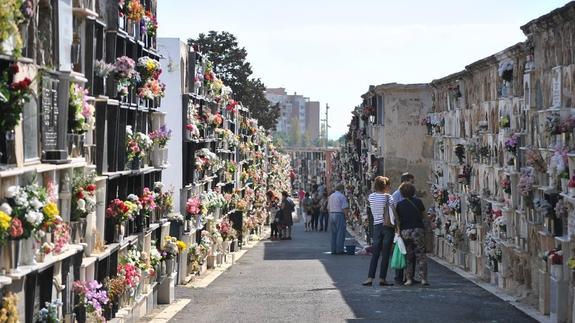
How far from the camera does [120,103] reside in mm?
14977

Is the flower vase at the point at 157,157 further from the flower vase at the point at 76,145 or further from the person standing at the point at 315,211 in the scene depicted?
the person standing at the point at 315,211

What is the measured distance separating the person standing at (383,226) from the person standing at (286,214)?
2125 centimetres

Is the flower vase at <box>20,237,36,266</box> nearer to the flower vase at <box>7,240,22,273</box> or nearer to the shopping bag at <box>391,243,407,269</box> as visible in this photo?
the flower vase at <box>7,240,22,273</box>

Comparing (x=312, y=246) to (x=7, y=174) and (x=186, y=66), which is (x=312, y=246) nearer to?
(x=186, y=66)

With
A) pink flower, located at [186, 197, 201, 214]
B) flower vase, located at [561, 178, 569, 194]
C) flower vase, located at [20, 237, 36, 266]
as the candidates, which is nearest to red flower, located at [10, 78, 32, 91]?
flower vase, located at [20, 237, 36, 266]

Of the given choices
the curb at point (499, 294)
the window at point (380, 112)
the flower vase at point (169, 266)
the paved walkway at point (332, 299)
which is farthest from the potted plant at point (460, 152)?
the window at point (380, 112)

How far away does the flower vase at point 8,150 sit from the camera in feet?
29.8

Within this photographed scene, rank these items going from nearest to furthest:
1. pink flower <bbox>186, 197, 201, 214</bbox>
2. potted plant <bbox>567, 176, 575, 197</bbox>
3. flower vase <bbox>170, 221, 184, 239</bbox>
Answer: potted plant <bbox>567, 176, 575, 197</bbox> → flower vase <bbox>170, 221, 184, 239</bbox> → pink flower <bbox>186, 197, 201, 214</bbox>

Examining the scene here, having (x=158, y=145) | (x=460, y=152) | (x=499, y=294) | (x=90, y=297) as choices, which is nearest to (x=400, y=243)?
(x=499, y=294)

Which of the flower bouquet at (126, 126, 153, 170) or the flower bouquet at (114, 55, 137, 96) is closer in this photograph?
the flower bouquet at (114, 55, 137, 96)

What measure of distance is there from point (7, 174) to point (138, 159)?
23.8ft

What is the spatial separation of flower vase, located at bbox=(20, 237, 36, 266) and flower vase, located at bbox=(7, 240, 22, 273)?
23cm

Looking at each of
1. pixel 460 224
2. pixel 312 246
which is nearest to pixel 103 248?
pixel 460 224

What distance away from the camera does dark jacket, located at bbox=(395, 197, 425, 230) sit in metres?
18.5
